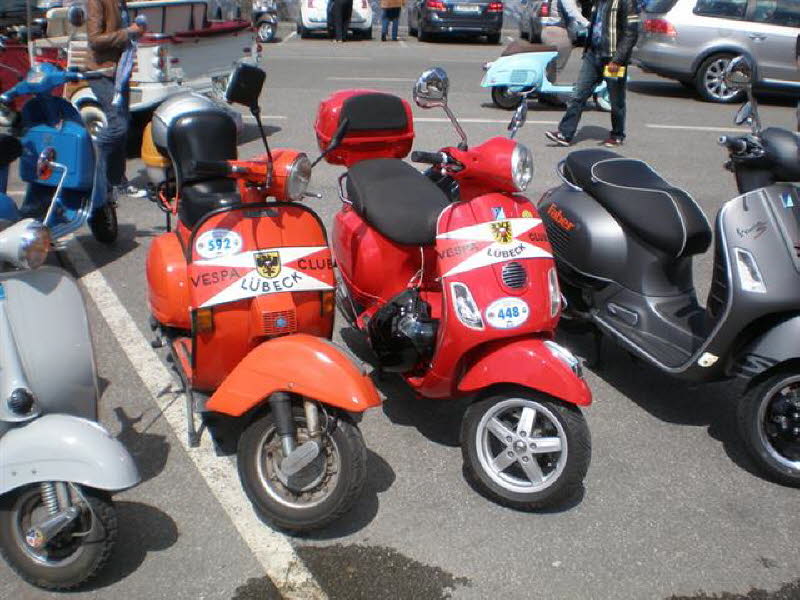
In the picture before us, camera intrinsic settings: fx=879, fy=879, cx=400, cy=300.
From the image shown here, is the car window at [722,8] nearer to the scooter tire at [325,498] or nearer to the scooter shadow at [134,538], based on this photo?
the scooter tire at [325,498]

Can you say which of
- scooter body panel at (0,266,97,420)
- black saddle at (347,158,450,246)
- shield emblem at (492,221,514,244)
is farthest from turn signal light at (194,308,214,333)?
shield emblem at (492,221,514,244)

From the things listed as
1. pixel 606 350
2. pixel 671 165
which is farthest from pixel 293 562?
pixel 671 165

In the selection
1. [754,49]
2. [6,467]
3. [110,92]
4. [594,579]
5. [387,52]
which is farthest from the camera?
[387,52]

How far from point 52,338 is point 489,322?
1552 millimetres

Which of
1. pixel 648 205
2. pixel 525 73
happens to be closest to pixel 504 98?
pixel 525 73

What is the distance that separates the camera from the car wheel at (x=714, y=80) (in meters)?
→ 11.6

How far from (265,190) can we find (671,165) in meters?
6.19

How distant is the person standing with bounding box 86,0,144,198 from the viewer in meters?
6.37

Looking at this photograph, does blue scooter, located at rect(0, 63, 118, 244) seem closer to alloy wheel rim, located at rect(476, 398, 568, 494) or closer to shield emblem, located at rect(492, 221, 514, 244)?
shield emblem, located at rect(492, 221, 514, 244)

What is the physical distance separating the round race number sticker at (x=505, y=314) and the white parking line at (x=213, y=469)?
1.11 metres

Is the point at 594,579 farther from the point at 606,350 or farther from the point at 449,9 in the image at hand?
the point at 449,9

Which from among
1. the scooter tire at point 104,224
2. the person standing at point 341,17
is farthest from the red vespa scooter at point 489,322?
the person standing at point 341,17

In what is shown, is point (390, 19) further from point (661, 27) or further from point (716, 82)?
point (716, 82)

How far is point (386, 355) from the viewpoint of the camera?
12.6 feet
